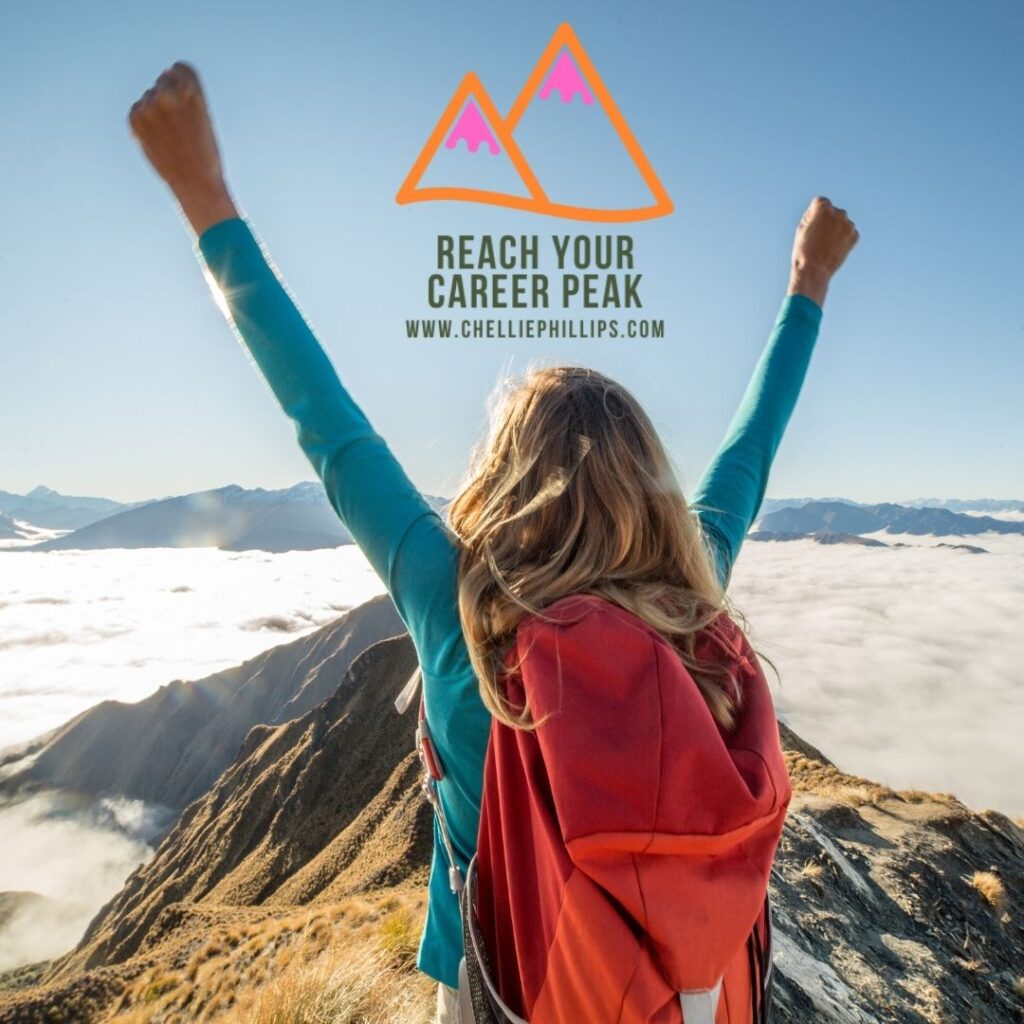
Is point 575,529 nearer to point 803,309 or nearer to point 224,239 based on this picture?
point 224,239

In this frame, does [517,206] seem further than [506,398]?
Yes

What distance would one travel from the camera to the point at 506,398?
1784 mm

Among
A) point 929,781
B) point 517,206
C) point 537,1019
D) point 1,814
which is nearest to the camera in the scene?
point 537,1019

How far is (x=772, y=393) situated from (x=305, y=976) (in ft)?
18.0

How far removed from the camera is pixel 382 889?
2188cm

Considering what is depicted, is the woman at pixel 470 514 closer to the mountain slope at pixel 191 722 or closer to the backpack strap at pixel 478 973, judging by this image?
the backpack strap at pixel 478 973

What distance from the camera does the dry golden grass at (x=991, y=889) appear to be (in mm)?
7840

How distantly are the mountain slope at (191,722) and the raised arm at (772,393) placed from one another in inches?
5404

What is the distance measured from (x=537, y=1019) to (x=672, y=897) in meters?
0.42

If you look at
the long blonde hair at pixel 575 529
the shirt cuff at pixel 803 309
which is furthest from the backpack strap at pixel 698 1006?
the shirt cuff at pixel 803 309

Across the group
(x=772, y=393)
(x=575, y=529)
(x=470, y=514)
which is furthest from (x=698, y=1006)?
(x=772, y=393)

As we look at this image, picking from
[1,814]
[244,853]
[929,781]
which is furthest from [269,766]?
[929,781]

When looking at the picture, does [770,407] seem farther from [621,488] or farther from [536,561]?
[536,561]

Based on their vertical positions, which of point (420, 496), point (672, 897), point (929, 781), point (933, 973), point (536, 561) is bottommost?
point (929, 781)
